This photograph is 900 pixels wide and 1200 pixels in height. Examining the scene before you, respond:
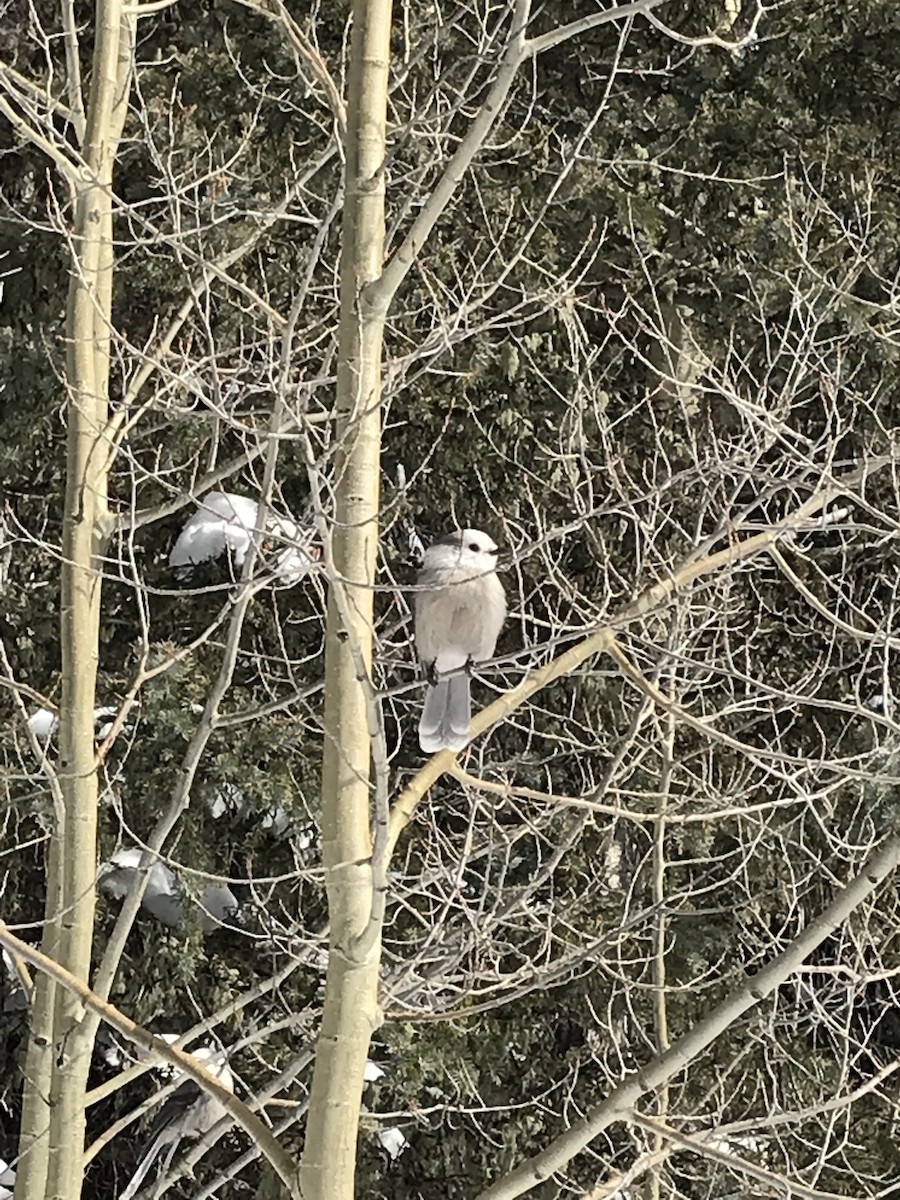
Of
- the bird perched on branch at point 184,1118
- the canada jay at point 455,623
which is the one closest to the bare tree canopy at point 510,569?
the bird perched on branch at point 184,1118

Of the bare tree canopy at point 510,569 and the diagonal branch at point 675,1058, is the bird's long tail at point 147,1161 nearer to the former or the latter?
the bare tree canopy at point 510,569

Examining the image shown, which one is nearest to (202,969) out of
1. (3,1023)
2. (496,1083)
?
(3,1023)

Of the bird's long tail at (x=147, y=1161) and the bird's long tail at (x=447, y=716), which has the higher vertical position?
the bird's long tail at (x=447, y=716)

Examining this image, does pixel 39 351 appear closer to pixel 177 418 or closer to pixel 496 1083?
pixel 177 418

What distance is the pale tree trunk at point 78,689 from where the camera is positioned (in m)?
2.76

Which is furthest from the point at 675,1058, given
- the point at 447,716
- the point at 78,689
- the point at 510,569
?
the point at 510,569

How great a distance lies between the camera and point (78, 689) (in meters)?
2.83

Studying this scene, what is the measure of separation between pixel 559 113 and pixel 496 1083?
323 cm

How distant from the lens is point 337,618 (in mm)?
2064

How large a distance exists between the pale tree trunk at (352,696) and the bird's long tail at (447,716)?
0.54 ft

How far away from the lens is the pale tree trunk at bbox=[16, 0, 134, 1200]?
2.76 meters

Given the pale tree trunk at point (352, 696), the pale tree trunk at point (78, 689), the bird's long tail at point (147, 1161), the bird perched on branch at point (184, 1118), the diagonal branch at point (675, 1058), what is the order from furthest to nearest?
the bird perched on branch at point (184, 1118)
the bird's long tail at point (147, 1161)
the pale tree trunk at point (78, 689)
the diagonal branch at point (675, 1058)
the pale tree trunk at point (352, 696)

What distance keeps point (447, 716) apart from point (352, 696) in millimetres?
243

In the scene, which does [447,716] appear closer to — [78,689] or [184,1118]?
[78,689]
